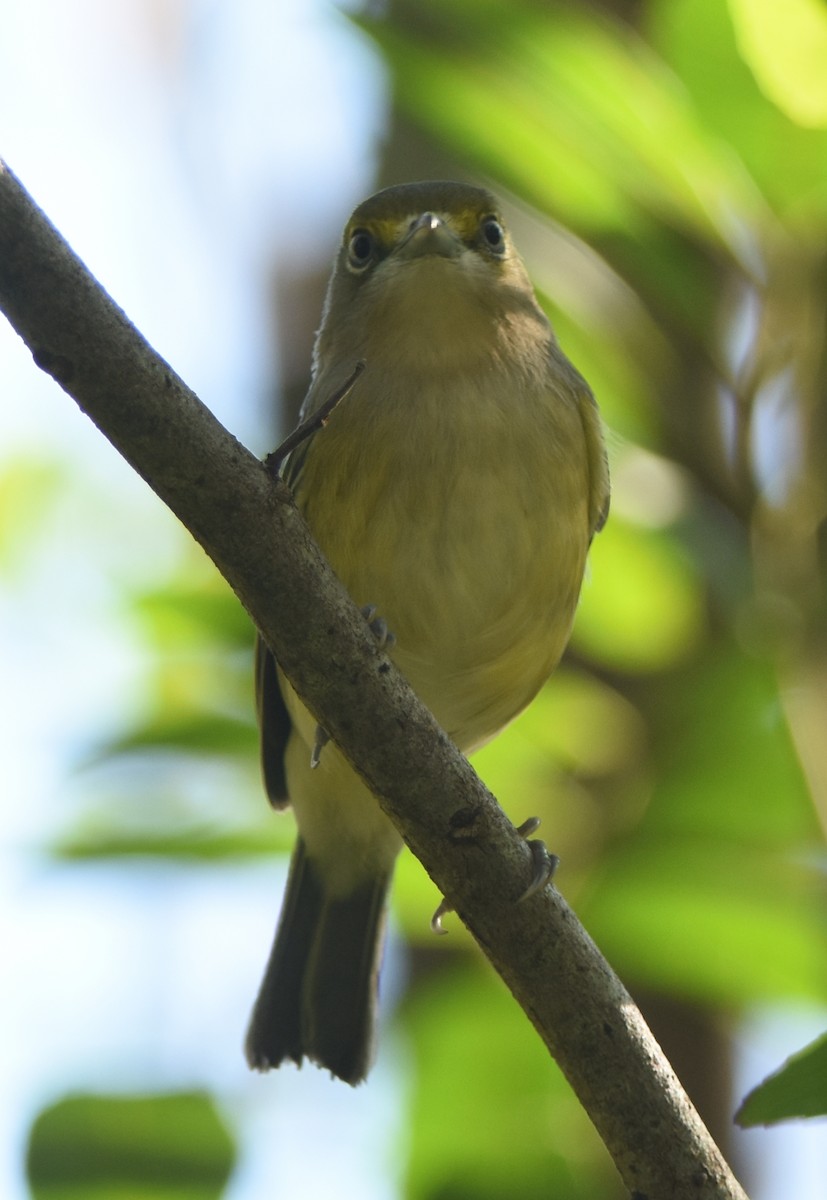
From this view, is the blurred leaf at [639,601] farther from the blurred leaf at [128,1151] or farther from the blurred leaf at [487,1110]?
the blurred leaf at [128,1151]

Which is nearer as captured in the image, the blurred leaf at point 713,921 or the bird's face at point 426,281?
the blurred leaf at point 713,921

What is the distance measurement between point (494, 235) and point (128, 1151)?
2744 mm

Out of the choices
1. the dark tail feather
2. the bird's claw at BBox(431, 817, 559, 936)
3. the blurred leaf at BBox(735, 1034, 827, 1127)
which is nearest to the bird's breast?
the bird's claw at BBox(431, 817, 559, 936)

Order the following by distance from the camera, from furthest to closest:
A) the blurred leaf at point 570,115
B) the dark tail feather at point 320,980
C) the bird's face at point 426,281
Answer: the dark tail feather at point 320,980, the bird's face at point 426,281, the blurred leaf at point 570,115

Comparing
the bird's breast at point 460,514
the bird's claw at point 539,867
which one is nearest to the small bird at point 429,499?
the bird's breast at point 460,514

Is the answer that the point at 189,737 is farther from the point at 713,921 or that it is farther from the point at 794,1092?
the point at 794,1092

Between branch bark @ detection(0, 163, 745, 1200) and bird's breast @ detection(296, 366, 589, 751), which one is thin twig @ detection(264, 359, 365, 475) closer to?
branch bark @ detection(0, 163, 745, 1200)

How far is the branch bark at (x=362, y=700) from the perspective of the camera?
2355 millimetres

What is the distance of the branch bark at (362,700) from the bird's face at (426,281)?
5.43 feet

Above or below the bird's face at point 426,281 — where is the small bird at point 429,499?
below

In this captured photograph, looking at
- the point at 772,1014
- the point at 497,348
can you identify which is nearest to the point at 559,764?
the point at 772,1014

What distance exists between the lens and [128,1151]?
3.17m

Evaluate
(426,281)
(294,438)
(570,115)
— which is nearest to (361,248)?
(426,281)

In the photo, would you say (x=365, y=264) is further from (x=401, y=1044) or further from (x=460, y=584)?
(x=401, y=1044)
